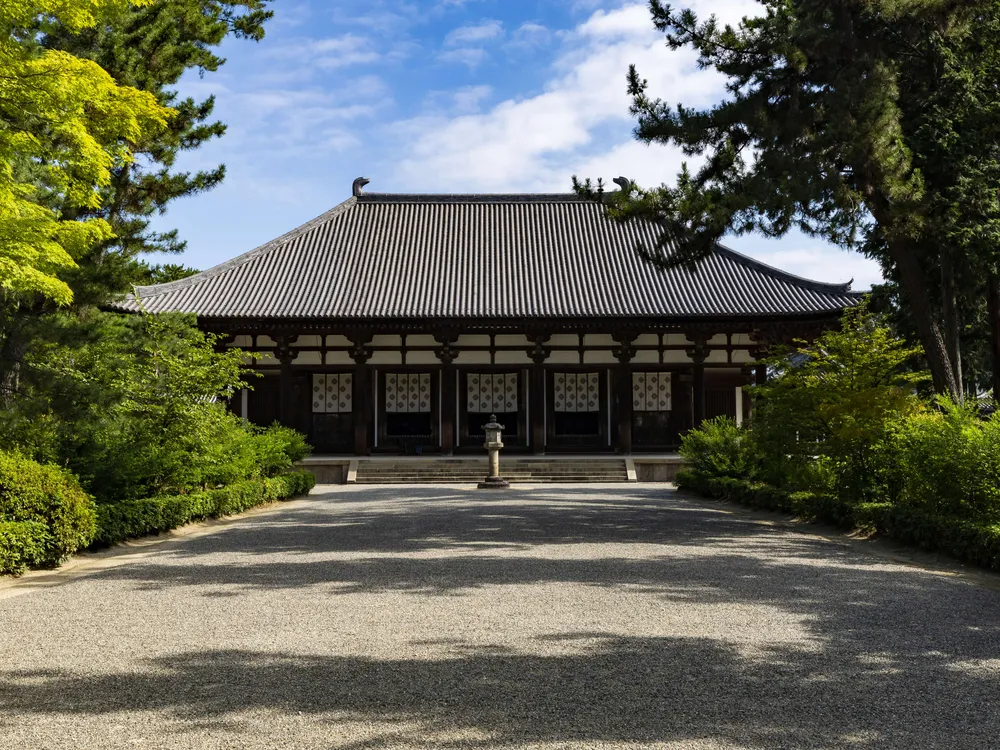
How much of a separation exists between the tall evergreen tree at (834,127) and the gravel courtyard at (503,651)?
15.6 feet

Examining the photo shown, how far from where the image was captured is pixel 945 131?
1211 centimetres

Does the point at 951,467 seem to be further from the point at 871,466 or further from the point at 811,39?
the point at 811,39

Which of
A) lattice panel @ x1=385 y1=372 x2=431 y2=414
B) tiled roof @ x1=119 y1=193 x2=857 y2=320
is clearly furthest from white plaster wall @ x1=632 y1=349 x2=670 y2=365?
lattice panel @ x1=385 y1=372 x2=431 y2=414

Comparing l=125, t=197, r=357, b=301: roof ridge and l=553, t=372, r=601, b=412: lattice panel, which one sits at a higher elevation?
l=125, t=197, r=357, b=301: roof ridge

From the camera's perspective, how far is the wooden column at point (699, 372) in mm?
21688

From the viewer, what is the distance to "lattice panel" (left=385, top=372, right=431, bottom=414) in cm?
2278

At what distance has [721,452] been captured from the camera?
16.2 metres

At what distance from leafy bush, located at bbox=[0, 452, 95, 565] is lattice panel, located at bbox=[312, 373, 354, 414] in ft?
46.1

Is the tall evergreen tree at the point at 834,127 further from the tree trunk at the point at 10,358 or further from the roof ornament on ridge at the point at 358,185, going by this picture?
the roof ornament on ridge at the point at 358,185

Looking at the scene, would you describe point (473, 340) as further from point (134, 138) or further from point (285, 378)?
point (134, 138)

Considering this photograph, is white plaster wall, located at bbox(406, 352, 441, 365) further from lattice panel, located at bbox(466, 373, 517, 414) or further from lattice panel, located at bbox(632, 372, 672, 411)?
lattice panel, located at bbox(632, 372, 672, 411)

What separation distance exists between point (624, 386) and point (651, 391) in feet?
4.52

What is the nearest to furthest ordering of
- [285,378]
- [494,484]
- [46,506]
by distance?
[46,506], [494,484], [285,378]

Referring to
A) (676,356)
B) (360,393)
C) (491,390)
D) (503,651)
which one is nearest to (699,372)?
(676,356)
